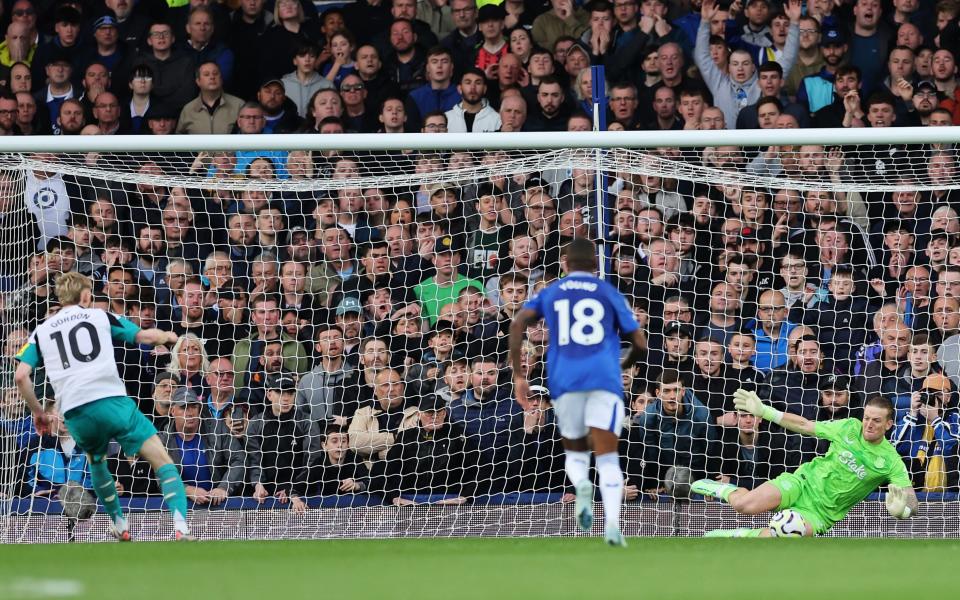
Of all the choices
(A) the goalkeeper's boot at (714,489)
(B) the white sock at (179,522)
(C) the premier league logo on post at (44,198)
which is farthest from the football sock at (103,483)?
(A) the goalkeeper's boot at (714,489)

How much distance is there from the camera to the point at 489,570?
6.04m

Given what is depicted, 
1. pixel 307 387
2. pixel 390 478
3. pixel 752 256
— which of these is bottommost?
pixel 390 478

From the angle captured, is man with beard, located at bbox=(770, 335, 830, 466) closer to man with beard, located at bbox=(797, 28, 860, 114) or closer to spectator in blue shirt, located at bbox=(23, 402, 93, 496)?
man with beard, located at bbox=(797, 28, 860, 114)

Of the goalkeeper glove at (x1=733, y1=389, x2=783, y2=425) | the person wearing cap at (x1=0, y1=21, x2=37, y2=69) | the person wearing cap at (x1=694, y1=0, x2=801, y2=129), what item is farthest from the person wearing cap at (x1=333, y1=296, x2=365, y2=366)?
the person wearing cap at (x1=0, y1=21, x2=37, y2=69)

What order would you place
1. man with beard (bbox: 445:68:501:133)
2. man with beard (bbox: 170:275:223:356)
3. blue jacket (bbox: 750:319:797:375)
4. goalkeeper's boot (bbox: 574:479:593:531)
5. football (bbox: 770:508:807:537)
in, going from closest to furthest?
goalkeeper's boot (bbox: 574:479:593:531), football (bbox: 770:508:807:537), blue jacket (bbox: 750:319:797:375), man with beard (bbox: 170:275:223:356), man with beard (bbox: 445:68:501:133)

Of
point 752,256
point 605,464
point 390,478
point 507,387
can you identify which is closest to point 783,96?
point 752,256

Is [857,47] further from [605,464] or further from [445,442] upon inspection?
[605,464]

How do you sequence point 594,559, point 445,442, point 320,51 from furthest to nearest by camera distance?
point 320,51
point 445,442
point 594,559

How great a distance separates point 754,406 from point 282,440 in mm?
3277

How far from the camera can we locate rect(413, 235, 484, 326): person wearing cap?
9.76 m

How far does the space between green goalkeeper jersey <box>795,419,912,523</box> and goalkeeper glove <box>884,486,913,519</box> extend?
295 mm

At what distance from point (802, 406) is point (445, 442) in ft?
8.54

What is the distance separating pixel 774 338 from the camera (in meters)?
9.68

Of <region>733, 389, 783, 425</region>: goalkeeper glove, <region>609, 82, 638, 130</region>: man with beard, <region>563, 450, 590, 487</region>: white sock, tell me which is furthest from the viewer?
<region>609, 82, 638, 130</region>: man with beard
